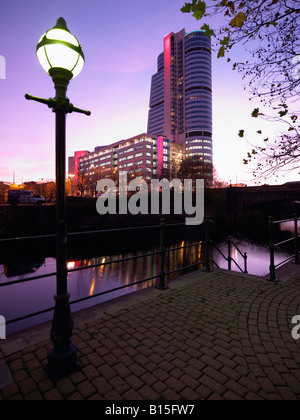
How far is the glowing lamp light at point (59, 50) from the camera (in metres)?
2.28

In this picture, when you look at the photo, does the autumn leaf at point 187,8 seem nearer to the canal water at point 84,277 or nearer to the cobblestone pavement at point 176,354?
the cobblestone pavement at point 176,354

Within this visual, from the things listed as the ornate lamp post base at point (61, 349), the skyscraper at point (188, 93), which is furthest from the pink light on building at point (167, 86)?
the ornate lamp post base at point (61, 349)

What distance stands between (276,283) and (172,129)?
505 feet

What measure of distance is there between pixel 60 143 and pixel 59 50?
0.92 metres

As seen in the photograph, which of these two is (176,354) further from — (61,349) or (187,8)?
(187,8)

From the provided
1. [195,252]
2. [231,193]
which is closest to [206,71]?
[231,193]

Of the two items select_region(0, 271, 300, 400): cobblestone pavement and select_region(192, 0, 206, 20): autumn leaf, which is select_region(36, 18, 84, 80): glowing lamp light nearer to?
select_region(192, 0, 206, 20): autumn leaf

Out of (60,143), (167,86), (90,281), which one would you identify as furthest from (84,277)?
(167,86)

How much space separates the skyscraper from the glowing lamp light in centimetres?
13133

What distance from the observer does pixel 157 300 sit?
4.25 meters

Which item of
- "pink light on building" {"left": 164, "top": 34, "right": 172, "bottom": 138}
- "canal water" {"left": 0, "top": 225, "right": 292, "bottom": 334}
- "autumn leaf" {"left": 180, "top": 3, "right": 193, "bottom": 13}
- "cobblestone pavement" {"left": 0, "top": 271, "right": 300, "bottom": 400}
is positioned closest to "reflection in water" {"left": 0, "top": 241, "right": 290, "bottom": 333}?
"canal water" {"left": 0, "top": 225, "right": 292, "bottom": 334}

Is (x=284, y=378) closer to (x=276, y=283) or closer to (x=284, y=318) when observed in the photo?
(x=284, y=318)

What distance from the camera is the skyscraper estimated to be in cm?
13688

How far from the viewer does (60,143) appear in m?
2.47
